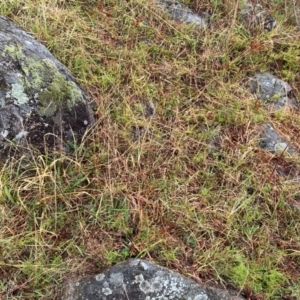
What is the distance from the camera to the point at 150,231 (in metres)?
2.22

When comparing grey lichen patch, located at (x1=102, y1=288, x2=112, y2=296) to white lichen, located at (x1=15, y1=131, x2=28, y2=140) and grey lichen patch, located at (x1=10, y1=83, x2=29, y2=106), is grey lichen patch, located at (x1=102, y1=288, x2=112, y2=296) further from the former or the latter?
grey lichen patch, located at (x1=10, y1=83, x2=29, y2=106)

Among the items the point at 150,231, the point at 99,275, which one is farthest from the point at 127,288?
the point at 150,231

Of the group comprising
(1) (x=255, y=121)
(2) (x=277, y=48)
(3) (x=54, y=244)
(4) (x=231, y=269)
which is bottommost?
(3) (x=54, y=244)

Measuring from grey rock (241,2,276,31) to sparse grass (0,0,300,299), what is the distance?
0.34 ft

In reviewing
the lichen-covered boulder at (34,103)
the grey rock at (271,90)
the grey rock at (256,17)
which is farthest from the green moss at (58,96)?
the grey rock at (256,17)

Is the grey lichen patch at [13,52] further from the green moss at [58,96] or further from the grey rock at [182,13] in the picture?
the grey rock at [182,13]

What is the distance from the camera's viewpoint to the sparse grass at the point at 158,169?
2139 mm

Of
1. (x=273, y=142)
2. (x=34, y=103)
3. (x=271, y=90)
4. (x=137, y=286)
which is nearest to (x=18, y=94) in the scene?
(x=34, y=103)

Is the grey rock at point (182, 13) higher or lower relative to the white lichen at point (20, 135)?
higher

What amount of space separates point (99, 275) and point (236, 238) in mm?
772

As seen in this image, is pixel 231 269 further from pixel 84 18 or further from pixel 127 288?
pixel 84 18

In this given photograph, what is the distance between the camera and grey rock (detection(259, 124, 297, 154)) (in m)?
2.80

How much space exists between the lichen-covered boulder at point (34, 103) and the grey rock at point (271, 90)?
51.6 inches

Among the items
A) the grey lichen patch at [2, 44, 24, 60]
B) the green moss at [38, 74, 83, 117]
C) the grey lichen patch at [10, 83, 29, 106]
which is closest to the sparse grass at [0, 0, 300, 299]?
the green moss at [38, 74, 83, 117]
